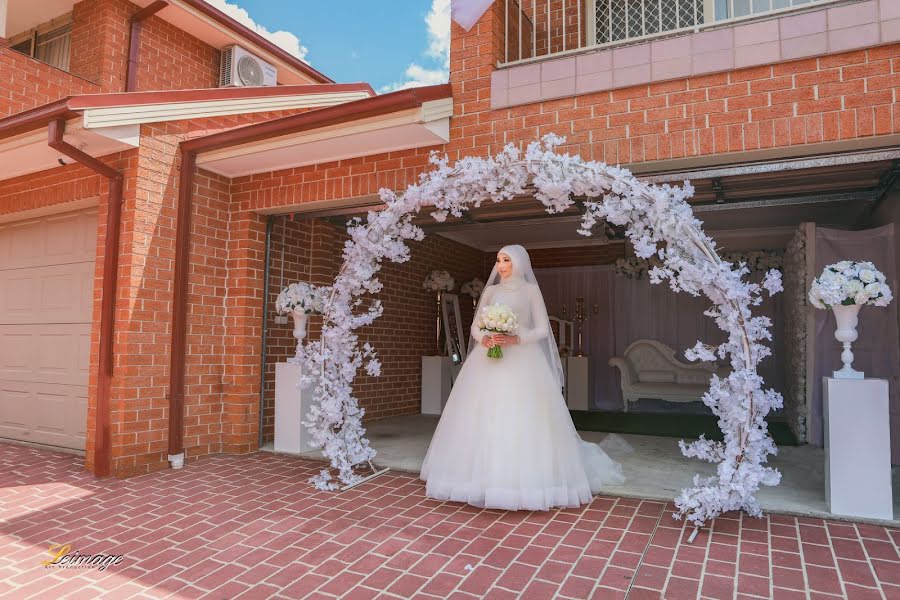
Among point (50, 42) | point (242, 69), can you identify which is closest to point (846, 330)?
point (242, 69)

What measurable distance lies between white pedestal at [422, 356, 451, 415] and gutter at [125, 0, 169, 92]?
6.28 m

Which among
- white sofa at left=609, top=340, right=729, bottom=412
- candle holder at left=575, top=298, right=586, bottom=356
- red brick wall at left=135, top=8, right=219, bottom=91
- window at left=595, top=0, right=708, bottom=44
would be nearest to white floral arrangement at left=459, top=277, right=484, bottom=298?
candle holder at left=575, top=298, right=586, bottom=356

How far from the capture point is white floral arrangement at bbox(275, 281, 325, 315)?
6.23 m

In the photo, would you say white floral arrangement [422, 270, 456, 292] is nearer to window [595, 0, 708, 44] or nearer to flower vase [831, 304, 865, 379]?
window [595, 0, 708, 44]

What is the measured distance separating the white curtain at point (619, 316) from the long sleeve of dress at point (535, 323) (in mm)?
6244

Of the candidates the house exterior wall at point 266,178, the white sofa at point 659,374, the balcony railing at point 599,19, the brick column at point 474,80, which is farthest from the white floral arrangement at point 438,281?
the brick column at point 474,80

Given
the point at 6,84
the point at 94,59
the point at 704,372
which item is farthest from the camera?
the point at 704,372

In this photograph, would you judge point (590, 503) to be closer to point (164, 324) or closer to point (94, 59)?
point (164, 324)

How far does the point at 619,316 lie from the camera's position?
11.0 m

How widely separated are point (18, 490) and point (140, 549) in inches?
88.5

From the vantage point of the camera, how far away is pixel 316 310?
6.35 metres

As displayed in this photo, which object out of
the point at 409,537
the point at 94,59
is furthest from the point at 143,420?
the point at 94,59

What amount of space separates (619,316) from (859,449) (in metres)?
7.04

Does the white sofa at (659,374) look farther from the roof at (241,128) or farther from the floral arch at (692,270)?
the roof at (241,128)
